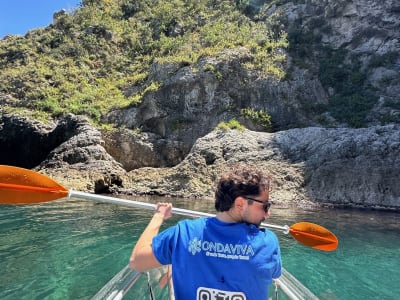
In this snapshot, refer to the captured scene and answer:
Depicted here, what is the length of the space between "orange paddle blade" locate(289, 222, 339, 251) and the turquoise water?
2.13m

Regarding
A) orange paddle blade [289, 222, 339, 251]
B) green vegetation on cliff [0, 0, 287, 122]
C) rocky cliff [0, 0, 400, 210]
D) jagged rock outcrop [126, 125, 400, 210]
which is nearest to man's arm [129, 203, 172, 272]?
orange paddle blade [289, 222, 339, 251]

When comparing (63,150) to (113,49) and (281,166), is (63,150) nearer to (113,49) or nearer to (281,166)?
(281,166)

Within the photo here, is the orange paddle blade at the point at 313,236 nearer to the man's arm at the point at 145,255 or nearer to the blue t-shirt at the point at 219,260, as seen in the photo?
the blue t-shirt at the point at 219,260

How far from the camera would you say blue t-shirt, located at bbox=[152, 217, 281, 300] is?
1839 millimetres

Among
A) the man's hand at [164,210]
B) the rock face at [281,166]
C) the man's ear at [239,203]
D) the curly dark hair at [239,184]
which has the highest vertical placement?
the rock face at [281,166]

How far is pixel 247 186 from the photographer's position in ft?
6.25

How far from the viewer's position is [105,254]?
6840 millimetres

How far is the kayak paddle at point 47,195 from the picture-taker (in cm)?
298

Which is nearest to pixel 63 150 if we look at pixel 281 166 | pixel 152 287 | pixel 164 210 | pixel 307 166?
pixel 281 166

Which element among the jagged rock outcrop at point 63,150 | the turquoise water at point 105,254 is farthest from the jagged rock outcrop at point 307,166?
the turquoise water at point 105,254

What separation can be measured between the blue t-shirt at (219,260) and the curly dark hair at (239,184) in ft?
0.36

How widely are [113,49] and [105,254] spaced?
27.2 m

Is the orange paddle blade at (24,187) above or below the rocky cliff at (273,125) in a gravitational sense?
below

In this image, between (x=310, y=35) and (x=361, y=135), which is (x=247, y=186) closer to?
(x=361, y=135)
